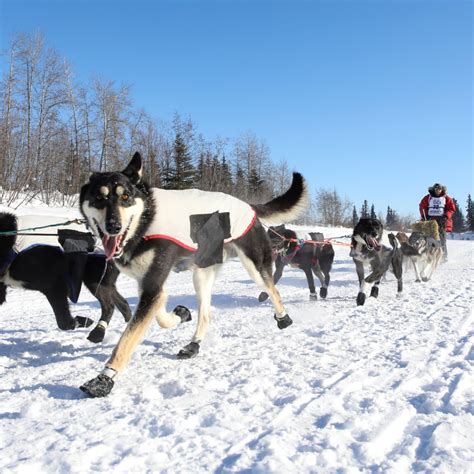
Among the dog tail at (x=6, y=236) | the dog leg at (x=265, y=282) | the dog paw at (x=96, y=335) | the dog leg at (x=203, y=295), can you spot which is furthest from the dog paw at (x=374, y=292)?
the dog tail at (x=6, y=236)

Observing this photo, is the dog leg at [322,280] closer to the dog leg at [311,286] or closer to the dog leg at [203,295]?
the dog leg at [311,286]

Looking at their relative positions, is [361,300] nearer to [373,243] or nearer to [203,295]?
[373,243]

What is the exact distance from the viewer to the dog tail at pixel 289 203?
507 centimetres

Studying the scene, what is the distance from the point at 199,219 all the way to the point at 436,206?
9.50 meters

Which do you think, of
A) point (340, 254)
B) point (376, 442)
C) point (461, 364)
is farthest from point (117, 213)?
point (340, 254)

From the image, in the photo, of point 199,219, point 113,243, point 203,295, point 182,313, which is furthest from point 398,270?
point 113,243

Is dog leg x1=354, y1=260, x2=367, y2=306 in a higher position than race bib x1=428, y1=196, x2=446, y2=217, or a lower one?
lower

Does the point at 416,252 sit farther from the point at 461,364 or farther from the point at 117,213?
the point at 117,213

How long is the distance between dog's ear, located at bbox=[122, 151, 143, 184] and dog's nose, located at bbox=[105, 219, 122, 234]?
21.0 inches

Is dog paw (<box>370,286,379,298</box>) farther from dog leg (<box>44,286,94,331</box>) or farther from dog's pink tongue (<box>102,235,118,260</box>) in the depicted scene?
dog's pink tongue (<box>102,235,118,260</box>)

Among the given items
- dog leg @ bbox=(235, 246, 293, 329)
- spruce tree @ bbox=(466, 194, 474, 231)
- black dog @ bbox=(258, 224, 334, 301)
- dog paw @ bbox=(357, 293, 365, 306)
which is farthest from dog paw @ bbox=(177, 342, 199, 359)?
spruce tree @ bbox=(466, 194, 474, 231)

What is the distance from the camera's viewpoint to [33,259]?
13.5 ft

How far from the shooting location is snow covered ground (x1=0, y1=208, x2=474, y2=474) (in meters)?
1.90

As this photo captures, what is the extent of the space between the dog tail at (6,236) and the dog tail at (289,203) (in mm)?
2613
